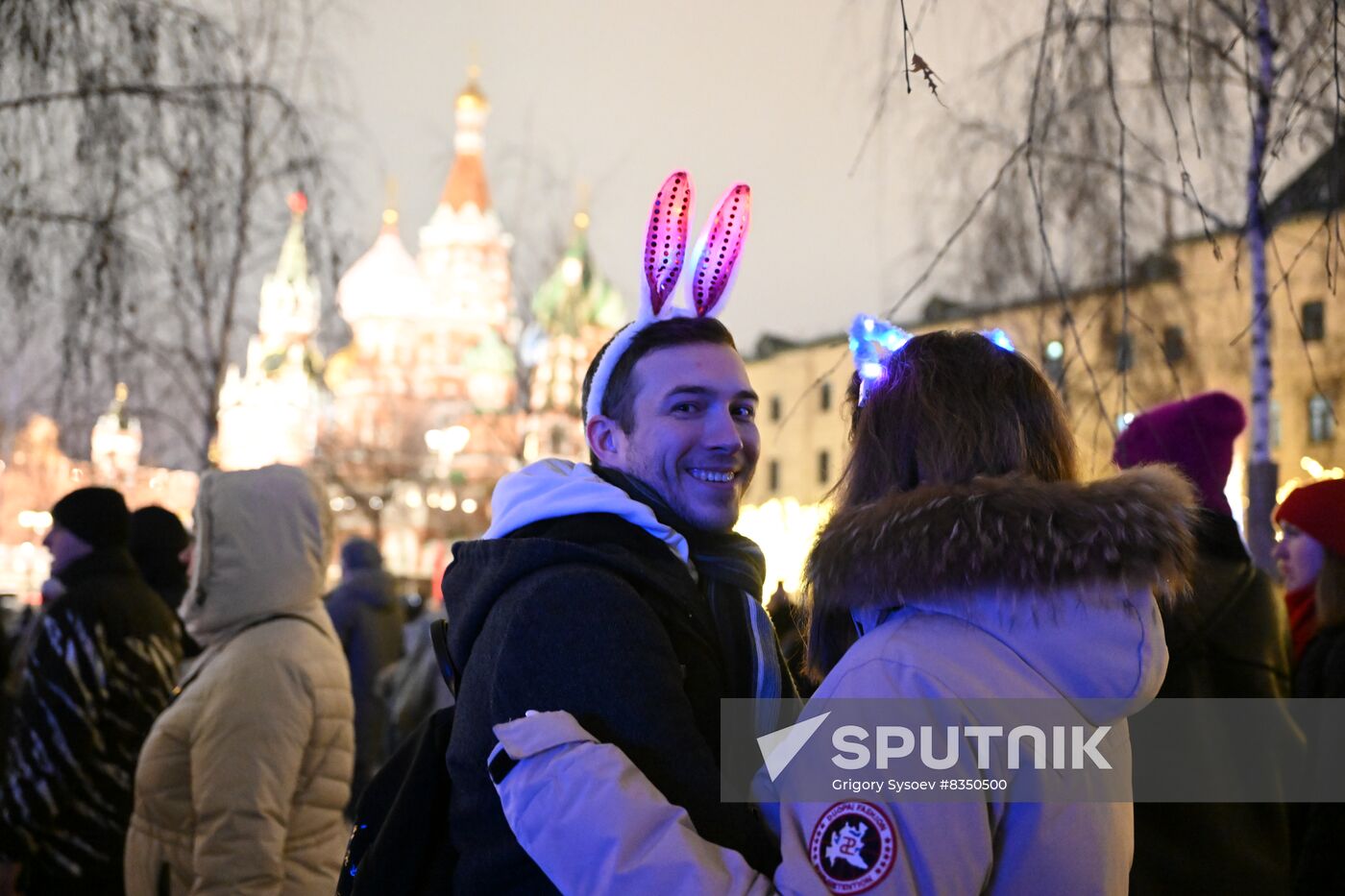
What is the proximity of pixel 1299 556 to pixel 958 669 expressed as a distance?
9.68 ft

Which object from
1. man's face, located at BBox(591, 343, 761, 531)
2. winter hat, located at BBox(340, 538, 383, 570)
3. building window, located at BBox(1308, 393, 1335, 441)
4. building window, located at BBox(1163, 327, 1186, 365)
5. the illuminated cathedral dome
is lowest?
building window, located at BBox(1308, 393, 1335, 441)

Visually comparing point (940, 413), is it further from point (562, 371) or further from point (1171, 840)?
point (562, 371)

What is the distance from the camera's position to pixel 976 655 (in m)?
2.11

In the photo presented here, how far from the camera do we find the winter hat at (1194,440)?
3783 mm

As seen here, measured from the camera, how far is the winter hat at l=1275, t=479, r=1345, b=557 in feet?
14.1

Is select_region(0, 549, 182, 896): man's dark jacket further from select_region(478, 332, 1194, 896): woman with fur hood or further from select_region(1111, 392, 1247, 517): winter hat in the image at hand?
select_region(1111, 392, 1247, 517): winter hat

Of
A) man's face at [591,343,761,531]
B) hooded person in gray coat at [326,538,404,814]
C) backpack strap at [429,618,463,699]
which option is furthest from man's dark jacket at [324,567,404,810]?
man's face at [591,343,761,531]

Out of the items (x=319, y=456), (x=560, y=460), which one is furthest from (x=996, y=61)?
(x=319, y=456)

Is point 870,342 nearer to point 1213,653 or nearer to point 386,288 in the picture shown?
point 1213,653

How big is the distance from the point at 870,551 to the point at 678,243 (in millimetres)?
945

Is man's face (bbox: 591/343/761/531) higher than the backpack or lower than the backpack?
higher

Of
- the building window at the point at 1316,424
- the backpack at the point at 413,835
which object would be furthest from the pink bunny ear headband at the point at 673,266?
the building window at the point at 1316,424

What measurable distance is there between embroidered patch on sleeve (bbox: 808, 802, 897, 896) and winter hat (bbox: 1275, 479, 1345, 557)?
287 cm

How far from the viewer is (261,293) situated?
11.1 metres
